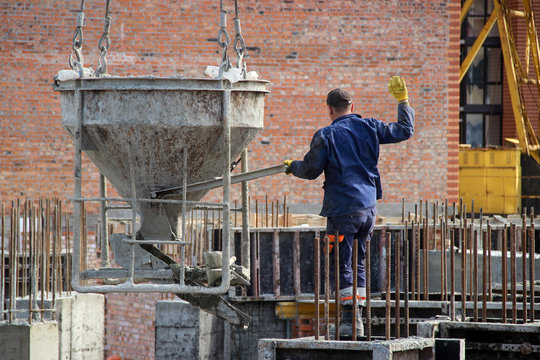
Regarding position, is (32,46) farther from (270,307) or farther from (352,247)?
(352,247)

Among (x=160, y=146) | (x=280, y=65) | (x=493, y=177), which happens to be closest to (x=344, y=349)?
(x=160, y=146)

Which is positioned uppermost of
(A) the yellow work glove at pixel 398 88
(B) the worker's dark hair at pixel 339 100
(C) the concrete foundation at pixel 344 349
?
(A) the yellow work glove at pixel 398 88

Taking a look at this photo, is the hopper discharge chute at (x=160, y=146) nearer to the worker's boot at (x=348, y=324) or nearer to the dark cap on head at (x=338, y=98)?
the dark cap on head at (x=338, y=98)

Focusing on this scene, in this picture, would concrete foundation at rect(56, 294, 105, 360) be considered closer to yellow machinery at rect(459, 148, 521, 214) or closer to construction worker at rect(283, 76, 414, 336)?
construction worker at rect(283, 76, 414, 336)

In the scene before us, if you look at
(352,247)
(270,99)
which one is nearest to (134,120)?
(352,247)

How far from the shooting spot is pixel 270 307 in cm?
1032

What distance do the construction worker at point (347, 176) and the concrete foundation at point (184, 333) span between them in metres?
4.28

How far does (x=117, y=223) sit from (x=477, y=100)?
1463 cm

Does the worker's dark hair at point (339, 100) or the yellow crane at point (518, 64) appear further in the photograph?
the yellow crane at point (518, 64)

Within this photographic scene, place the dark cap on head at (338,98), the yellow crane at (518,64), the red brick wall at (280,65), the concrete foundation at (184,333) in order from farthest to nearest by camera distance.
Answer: the yellow crane at (518,64) < the red brick wall at (280,65) < the concrete foundation at (184,333) < the dark cap on head at (338,98)

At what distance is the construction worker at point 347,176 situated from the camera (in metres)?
6.39

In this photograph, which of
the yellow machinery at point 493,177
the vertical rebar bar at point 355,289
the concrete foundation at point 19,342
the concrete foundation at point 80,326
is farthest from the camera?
the yellow machinery at point 493,177

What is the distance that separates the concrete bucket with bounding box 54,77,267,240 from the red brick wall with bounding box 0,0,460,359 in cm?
859

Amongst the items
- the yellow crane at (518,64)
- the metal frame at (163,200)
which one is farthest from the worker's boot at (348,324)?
the yellow crane at (518,64)
